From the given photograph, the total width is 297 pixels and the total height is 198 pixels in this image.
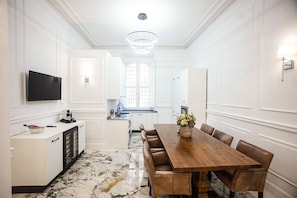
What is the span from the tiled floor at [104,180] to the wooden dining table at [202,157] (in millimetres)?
808

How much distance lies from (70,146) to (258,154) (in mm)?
3145

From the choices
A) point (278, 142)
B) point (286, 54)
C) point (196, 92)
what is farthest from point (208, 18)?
point (278, 142)

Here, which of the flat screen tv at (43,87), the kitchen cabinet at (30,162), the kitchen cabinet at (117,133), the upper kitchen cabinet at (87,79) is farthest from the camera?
the kitchen cabinet at (117,133)

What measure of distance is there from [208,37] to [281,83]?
2.77m

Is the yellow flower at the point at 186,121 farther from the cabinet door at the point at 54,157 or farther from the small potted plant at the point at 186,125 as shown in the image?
the cabinet door at the point at 54,157

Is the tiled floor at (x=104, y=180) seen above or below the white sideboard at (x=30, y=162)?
below

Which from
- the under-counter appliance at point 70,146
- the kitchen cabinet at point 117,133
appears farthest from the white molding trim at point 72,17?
the kitchen cabinet at point 117,133

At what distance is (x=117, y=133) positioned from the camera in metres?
4.75

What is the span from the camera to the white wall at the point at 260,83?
2150mm

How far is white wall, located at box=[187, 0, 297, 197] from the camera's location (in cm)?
215

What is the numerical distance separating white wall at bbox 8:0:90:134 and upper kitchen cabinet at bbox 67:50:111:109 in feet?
0.65

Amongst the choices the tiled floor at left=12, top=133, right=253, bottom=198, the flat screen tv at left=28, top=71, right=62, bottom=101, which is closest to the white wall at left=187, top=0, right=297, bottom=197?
the tiled floor at left=12, top=133, right=253, bottom=198

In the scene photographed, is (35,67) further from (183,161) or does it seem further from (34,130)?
(183,161)

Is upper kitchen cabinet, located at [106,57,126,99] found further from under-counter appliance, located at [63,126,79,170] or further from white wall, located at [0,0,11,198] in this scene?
white wall, located at [0,0,11,198]
